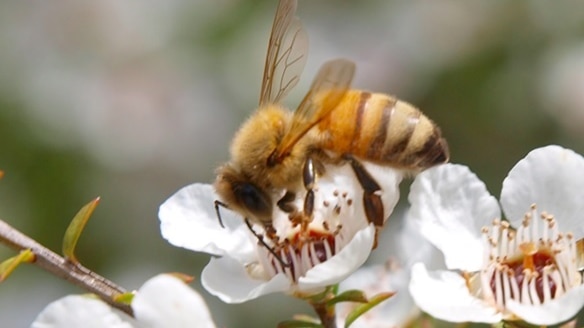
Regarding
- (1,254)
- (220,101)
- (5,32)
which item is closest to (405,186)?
(220,101)

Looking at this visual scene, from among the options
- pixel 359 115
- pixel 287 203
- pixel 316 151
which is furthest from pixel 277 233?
pixel 359 115

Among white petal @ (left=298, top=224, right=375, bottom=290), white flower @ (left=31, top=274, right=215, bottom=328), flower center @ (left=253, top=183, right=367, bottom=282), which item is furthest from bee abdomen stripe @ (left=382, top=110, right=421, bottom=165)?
white flower @ (left=31, top=274, right=215, bottom=328)

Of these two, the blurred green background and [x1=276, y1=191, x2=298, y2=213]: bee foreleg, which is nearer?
[x1=276, y1=191, x2=298, y2=213]: bee foreleg

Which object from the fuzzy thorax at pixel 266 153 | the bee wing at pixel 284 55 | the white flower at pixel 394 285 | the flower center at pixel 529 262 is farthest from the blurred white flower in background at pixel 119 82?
the flower center at pixel 529 262

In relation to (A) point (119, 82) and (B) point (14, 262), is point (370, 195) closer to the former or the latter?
(B) point (14, 262)

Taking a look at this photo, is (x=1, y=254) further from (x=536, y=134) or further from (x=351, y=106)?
(x=351, y=106)

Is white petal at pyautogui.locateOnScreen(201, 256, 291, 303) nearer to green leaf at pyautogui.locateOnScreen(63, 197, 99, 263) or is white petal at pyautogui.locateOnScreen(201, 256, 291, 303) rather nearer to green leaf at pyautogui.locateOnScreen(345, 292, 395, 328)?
green leaf at pyautogui.locateOnScreen(345, 292, 395, 328)

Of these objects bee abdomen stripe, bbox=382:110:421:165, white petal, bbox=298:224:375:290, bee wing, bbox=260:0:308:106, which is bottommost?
white petal, bbox=298:224:375:290

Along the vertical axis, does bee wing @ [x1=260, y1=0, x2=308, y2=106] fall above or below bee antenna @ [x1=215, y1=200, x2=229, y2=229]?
above
